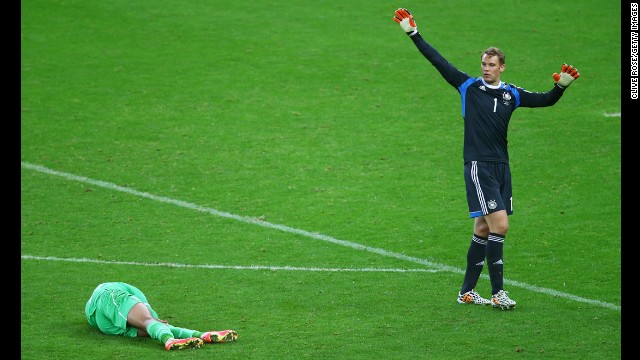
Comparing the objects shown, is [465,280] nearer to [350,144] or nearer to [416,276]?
[416,276]

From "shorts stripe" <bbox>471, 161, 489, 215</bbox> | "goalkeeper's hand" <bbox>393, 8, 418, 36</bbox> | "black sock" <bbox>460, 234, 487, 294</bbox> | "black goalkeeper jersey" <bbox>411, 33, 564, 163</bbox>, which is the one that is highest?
"goalkeeper's hand" <bbox>393, 8, 418, 36</bbox>

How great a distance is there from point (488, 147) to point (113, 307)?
3532 millimetres

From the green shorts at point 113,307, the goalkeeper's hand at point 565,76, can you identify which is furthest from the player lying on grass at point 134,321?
the goalkeeper's hand at point 565,76

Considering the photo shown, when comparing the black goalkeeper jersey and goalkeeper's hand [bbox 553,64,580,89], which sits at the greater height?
goalkeeper's hand [bbox 553,64,580,89]

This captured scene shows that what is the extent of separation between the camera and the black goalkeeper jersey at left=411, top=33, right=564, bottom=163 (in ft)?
30.9

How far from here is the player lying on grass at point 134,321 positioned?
27.4 feet

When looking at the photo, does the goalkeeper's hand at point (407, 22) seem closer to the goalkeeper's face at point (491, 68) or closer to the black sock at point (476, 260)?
the goalkeeper's face at point (491, 68)

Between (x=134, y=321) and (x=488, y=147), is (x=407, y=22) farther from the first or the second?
(x=134, y=321)

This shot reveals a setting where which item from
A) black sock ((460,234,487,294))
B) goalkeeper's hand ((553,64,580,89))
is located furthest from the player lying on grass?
goalkeeper's hand ((553,64,580,89))

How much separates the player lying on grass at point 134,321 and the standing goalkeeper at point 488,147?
2.41 metres

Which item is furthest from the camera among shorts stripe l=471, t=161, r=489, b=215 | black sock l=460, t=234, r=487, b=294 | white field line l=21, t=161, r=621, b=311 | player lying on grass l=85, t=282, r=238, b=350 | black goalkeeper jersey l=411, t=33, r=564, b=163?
white field line l=21, t=161, r=621, b=311

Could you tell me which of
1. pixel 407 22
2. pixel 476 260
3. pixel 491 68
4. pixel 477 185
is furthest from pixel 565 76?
pixel 476 260

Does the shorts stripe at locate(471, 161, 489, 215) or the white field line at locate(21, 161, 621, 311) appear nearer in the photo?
the shorts stripe at locate(471, 161, 489, 215)

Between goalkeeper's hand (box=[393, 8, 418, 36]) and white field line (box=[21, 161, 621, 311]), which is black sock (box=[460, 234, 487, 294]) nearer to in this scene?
white field line (box=[21, 161, 621, 311])
